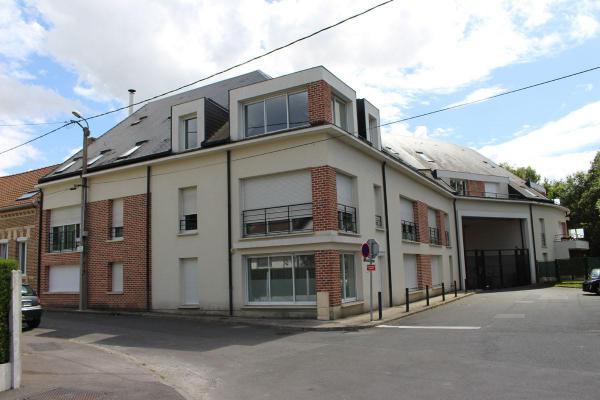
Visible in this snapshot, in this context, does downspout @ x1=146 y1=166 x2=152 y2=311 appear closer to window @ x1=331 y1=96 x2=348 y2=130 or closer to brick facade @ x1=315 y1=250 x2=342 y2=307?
brick facade @ x1=315 y1=250 x2=342 y2=307

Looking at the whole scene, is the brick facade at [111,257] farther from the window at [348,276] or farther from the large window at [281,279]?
the window at [348,276]

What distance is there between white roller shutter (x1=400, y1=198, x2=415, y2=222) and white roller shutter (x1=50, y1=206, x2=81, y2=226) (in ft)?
47.1

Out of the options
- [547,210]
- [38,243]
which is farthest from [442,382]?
[547,210]

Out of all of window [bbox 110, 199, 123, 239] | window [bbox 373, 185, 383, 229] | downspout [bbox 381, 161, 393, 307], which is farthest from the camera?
window [bbox 110, 199, 123, 239]

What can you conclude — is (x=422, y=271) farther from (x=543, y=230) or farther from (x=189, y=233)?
(x=543, y=230)

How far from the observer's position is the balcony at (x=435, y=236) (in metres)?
26.9

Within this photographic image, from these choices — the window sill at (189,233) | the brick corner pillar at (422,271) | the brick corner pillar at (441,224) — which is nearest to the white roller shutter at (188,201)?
the window sill at (189,233)

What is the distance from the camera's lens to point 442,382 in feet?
24.0

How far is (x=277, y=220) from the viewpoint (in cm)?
1673

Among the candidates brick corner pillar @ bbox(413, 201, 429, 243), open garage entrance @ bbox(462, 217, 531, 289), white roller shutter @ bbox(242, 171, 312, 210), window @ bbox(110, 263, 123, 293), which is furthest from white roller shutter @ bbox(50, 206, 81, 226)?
open garage entrance @ bbox(462, 217, 531, 289)

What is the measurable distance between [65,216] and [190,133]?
25.2 ft

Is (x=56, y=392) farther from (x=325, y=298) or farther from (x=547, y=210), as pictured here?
(x=547, y=210)

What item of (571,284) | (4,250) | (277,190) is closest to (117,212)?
(277,190)

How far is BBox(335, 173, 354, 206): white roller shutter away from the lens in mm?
17031
